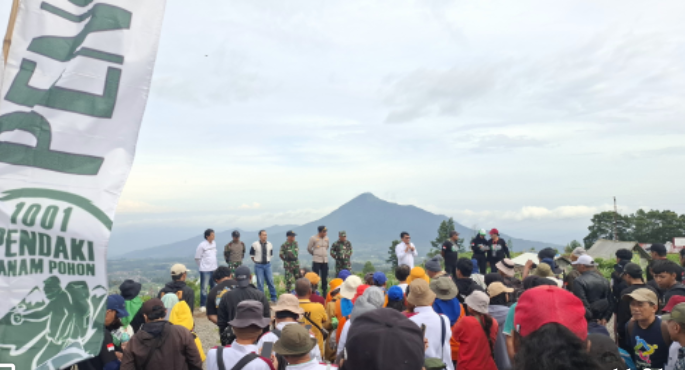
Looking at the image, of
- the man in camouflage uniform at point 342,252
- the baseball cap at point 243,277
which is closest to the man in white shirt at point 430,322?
the baseball cap at point 243,277

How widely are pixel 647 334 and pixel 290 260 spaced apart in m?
9.98

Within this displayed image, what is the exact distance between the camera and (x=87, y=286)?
3119mm

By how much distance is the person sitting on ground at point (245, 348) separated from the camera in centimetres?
380

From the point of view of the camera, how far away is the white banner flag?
2.94 meters

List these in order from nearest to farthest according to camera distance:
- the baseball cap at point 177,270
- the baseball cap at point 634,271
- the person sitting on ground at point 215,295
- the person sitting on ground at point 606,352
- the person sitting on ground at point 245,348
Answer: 1. the person sitting on ground at point 606,352
2. the person sitting on ground at point 245,348
3. the baseball cap at point 634,271
4. the person sitting on ground at point 215,295
5. the baseball cap at point 177,270

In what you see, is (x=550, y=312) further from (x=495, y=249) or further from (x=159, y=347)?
(x=495, y=249)

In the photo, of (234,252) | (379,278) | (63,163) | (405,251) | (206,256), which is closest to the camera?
(63,163)

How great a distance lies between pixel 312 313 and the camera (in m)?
6.11

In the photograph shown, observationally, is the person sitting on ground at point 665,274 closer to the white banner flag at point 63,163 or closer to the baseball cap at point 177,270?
the white banner flag at point 63,163

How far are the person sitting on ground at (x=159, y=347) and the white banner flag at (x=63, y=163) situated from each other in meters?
1.47

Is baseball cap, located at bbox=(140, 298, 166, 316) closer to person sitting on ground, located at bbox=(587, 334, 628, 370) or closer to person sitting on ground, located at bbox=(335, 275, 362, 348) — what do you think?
person sitting on ground, located at bbox=(335, 275, 362, 348)

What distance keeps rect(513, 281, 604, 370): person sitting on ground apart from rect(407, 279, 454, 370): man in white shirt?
2.14m

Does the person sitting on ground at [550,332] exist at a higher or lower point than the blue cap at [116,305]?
higher

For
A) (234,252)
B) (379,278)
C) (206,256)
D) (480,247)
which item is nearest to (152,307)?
(379,278)
